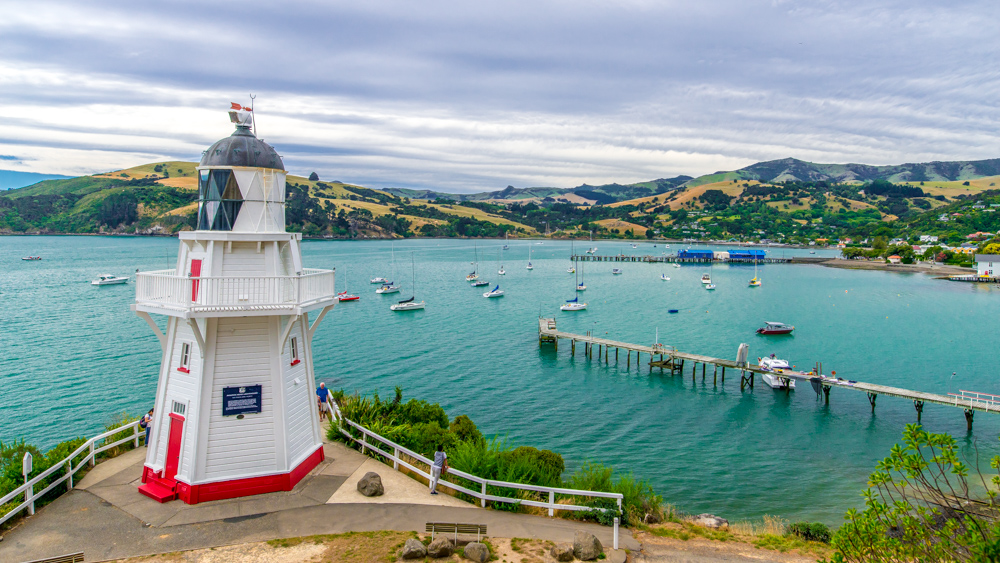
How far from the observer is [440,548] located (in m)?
11.5

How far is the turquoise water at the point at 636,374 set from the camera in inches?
1097

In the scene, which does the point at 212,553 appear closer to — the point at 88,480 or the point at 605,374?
the point at 88,480

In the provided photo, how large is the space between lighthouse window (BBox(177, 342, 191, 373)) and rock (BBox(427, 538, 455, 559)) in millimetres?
8193

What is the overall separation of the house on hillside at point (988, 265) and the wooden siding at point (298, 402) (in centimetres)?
13757

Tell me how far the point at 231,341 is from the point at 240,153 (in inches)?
199

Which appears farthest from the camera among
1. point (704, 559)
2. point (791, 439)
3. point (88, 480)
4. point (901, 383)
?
point (901, 383)

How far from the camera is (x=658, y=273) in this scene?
429ft

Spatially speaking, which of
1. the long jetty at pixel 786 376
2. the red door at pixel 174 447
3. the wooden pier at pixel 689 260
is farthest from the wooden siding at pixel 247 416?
the wooden pier at pixel 689 260

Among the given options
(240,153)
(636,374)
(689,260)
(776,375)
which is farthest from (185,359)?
(689,260)

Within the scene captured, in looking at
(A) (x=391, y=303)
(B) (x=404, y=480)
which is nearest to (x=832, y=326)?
(A) (x=391, y=303)

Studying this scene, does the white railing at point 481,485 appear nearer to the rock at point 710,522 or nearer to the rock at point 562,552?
the rock at point 562,552

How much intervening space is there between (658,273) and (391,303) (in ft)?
245

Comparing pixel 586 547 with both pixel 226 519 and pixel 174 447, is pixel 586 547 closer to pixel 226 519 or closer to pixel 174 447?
pixel 226 519

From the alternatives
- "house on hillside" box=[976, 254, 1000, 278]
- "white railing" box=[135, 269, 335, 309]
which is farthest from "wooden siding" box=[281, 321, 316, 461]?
"house on hillside" box=[976, 254, 1000, 278]
